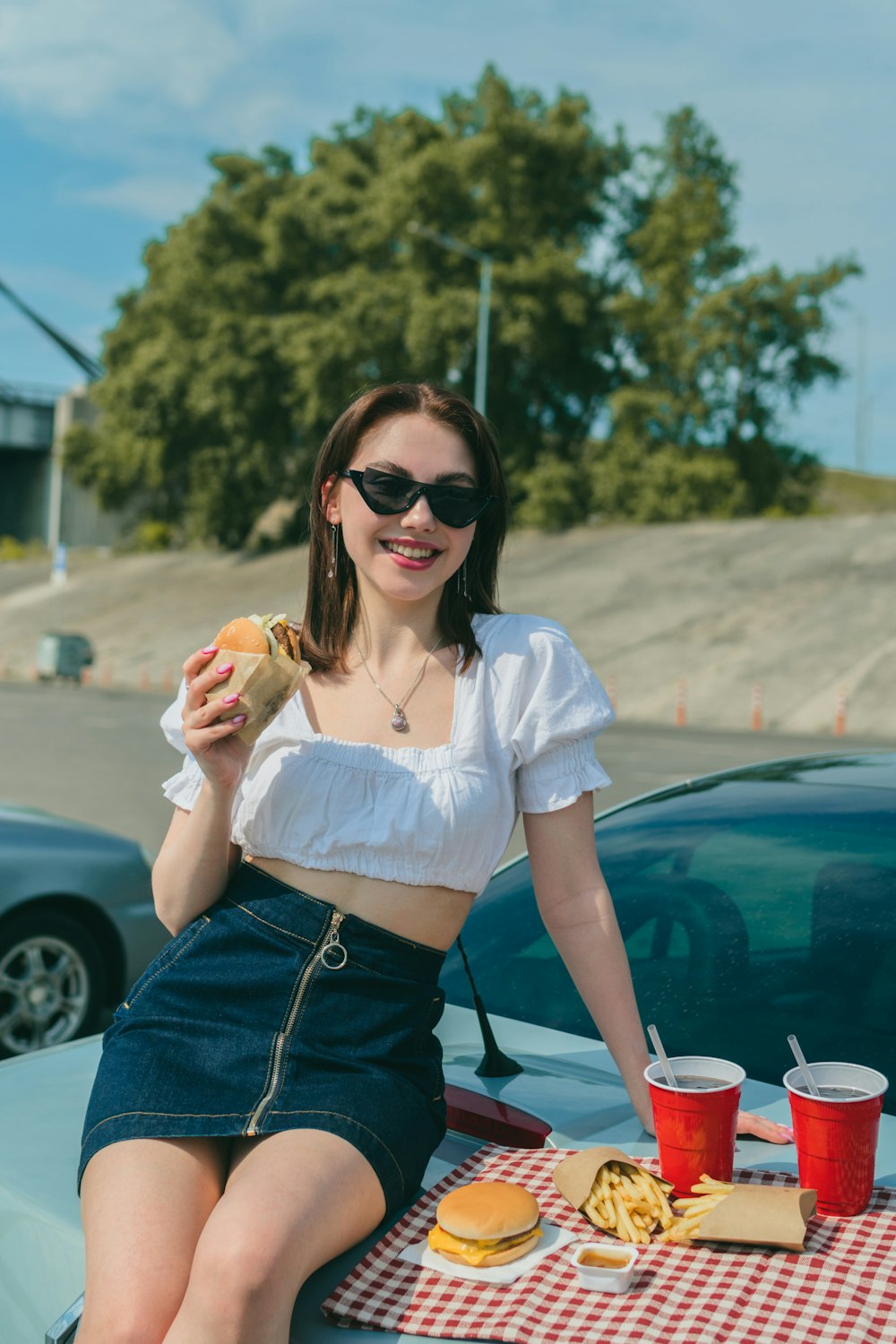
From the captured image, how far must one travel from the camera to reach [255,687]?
7.14 ft

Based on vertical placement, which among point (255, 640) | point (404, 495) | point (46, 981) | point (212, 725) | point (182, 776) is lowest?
point (46, 981)

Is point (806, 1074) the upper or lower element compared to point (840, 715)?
upper

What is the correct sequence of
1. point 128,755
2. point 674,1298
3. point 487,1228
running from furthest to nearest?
point 128,755
point 487,1228
point 674,1298

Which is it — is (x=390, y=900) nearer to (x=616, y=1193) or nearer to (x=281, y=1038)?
(x=281, y=1038)

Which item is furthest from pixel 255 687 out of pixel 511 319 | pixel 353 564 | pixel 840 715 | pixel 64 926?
pixel 511 319

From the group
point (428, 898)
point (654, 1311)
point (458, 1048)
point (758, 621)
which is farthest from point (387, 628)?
point (758, 621)

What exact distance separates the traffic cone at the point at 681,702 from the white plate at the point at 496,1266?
2171 cm

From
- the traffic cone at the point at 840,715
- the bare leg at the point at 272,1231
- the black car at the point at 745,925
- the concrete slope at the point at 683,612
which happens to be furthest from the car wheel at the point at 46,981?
the traffic cone at the point at 840,715

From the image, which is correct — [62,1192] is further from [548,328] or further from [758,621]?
[548,328]

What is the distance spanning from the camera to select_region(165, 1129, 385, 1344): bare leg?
1637 millimetres

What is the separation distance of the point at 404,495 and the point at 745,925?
1.01 metres

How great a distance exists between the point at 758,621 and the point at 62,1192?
28.2 m

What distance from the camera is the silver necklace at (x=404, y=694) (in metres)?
2.40

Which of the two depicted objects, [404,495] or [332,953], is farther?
[404,495]
